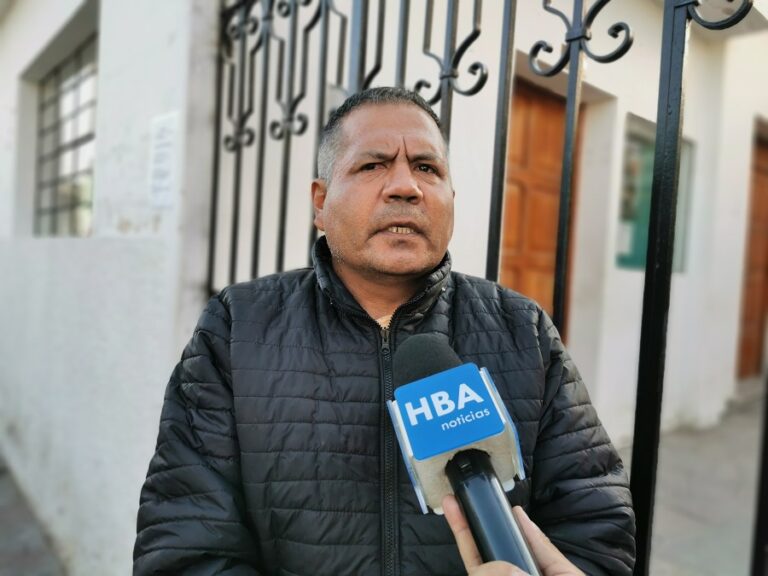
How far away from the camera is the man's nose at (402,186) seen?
1210mm

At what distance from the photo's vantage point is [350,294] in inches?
48.9

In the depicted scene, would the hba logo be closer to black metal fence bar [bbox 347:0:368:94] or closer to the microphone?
the microphone

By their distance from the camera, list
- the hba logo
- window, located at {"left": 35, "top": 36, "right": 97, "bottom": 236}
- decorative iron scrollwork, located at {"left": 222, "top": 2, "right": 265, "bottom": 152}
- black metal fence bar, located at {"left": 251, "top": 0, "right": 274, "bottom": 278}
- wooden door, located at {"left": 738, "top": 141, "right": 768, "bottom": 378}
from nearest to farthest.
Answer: the hba logo, black metal fence bar, located at {"left": 251, "top": 0, "right": 274, "bottom": 278}, decorative iron scrollwork, located at {"left": 222, "top": 2, "right": 265, "bottom": 152}, window, located at {"left": 35, "top": 36, "right": 97, "bottom": 236}, wooden door, located at {"left": 738, "top": 141, "right": 768, "bottom": 378}

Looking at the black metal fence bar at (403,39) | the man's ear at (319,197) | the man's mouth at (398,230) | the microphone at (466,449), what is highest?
the black metal fence bar at (403,39)

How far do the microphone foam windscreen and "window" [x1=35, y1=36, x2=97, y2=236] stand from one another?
364 centimetres

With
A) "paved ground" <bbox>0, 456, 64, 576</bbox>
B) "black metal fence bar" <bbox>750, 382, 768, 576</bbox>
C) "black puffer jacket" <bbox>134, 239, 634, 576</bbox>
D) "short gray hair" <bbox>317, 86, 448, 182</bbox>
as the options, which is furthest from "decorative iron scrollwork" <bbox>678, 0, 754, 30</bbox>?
"paved ground" <bbox>0, 456, 64, 576</bbox>

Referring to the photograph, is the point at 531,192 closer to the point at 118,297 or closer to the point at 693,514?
the point at 693,514

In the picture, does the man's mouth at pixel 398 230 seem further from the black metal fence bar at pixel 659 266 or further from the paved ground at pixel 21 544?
the paved ground at pixel 21 544

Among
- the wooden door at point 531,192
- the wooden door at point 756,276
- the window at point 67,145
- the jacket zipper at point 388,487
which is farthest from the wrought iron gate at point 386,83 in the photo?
the wooden door at point 756,276

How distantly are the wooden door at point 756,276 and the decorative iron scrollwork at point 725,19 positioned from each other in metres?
5.44

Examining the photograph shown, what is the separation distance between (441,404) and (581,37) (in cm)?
92

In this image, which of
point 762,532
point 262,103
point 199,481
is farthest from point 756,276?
point 199,481

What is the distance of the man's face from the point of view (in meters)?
1.21

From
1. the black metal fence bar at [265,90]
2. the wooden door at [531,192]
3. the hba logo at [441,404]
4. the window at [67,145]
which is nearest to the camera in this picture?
the hba logo at [441,404]
